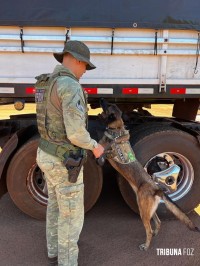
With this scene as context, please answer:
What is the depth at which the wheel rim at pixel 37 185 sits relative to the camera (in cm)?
397

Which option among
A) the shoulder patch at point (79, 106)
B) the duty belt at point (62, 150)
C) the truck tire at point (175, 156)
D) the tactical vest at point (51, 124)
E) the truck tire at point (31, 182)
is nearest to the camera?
the shoulder patch at point (79, 106)

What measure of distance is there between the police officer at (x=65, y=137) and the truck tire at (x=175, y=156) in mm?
1131

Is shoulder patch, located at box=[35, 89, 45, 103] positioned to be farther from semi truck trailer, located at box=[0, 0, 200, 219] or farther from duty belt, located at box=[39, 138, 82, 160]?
semi truck trailer, located at box=[0, 0, 200, 219]

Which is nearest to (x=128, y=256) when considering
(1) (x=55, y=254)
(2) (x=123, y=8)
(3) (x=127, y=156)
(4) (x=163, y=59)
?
(1) (x=55, y=254)

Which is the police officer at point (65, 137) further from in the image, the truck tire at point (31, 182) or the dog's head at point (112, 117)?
the truck tire at point (31, 182)

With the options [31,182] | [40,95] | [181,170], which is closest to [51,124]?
[40,95]

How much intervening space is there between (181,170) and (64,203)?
72.5 inches

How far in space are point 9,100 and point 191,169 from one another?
7.49ft

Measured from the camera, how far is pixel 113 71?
148 inches

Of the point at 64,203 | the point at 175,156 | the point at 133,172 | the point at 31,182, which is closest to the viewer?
the point at 64,203

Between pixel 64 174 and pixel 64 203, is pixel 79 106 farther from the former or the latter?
pixel 64 203

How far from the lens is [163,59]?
12.2 feet

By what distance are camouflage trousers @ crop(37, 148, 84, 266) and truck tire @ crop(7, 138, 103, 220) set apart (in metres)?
0.79

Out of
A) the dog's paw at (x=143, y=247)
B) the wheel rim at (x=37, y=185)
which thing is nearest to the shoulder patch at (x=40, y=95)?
the wheel rim at (x=37, y=185)
